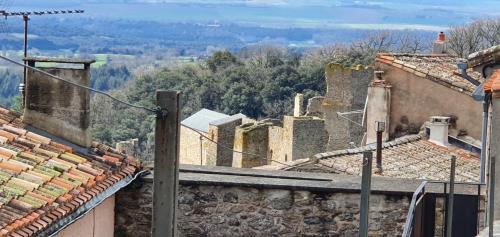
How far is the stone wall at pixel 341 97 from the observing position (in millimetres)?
38094

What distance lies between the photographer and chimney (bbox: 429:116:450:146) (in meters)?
19.1

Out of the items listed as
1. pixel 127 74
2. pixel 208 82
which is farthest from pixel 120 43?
pixel 208 82

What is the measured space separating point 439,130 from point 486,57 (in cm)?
790

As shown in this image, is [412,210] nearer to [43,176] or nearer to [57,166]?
[43,176]

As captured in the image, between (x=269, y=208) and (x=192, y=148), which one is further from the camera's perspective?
(x=192, y=148)

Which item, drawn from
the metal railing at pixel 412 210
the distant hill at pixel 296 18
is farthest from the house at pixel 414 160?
the distant hill at pixel 296 18

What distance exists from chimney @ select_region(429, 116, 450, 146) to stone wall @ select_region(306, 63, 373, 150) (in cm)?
1816

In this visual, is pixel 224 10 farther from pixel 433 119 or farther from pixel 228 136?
pixel 433 119

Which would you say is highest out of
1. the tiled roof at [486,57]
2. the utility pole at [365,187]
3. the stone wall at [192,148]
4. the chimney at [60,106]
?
the tiled roof at [486,57]

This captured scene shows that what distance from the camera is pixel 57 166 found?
901 cm

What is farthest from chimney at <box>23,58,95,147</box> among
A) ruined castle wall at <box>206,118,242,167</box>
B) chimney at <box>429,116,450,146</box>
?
ruined castle wall at <box>206,118,242,167</box>

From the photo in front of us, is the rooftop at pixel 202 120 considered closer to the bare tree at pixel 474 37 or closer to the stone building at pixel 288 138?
the stone building at pixel 288 138

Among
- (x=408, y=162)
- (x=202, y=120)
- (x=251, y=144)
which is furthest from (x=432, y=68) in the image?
(x=202, y=120)

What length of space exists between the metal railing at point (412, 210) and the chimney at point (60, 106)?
3.03 metres
